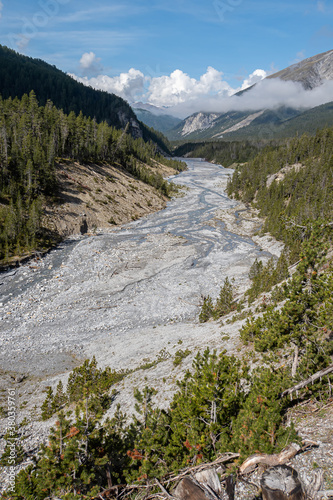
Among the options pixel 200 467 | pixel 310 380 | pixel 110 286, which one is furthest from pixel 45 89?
pixel 200 467

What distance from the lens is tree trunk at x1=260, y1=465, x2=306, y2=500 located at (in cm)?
554

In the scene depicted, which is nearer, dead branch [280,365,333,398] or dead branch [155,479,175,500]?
dead branch [155,479,175,500]

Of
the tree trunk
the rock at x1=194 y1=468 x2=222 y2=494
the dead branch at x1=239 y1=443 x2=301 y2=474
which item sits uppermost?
the tree trunk

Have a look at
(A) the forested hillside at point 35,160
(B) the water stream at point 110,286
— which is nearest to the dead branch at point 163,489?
(B) the water stream at point 110,286

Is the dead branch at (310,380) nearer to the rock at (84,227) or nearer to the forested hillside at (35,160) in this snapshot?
the forested hillside at (35,160)

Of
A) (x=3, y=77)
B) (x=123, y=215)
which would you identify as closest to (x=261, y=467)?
(x=123, y=215)

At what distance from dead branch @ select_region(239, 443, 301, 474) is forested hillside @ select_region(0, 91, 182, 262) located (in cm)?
3876

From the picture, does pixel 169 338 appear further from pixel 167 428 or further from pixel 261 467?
pixel 261 467

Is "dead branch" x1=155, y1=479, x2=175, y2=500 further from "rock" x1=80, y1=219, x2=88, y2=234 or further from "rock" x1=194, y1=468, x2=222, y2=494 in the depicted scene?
"rock" x1=80, y1=219, x2=88, y2=234

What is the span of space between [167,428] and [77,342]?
17164mm

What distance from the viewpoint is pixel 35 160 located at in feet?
169

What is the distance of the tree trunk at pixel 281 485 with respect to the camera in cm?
554

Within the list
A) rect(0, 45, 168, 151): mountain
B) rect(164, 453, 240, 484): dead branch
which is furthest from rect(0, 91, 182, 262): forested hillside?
rect(0, 45, 168, 151): mountain

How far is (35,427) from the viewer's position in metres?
14.1
